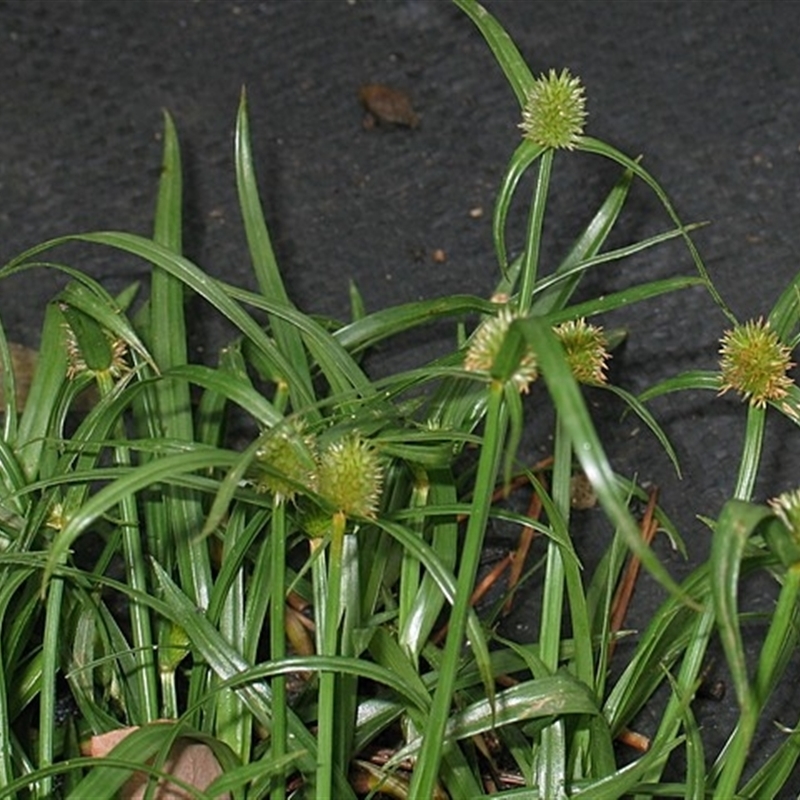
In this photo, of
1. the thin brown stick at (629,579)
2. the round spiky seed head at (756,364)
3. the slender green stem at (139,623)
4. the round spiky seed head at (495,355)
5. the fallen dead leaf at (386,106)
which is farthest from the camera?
the fallen dead leaf at (386,106)

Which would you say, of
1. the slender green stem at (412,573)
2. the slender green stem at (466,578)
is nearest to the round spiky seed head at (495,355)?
the slender green stem at (466,578)

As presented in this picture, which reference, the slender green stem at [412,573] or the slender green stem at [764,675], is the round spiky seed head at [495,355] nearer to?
the slender green stem at [764,675]

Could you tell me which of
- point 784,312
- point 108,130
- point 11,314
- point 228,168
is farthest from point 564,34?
point 784,312

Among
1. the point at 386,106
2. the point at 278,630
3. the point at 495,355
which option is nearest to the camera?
the point at 495,355

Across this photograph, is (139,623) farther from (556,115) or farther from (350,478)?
(556,115)

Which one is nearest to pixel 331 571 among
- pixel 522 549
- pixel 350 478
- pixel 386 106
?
pixel 350 478

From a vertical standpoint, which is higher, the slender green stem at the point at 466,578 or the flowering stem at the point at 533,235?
the flowering stem at the point at 533,235

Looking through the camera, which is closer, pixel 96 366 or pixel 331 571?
pixel 331 571

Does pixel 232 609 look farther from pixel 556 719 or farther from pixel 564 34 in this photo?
pixel 564 34
